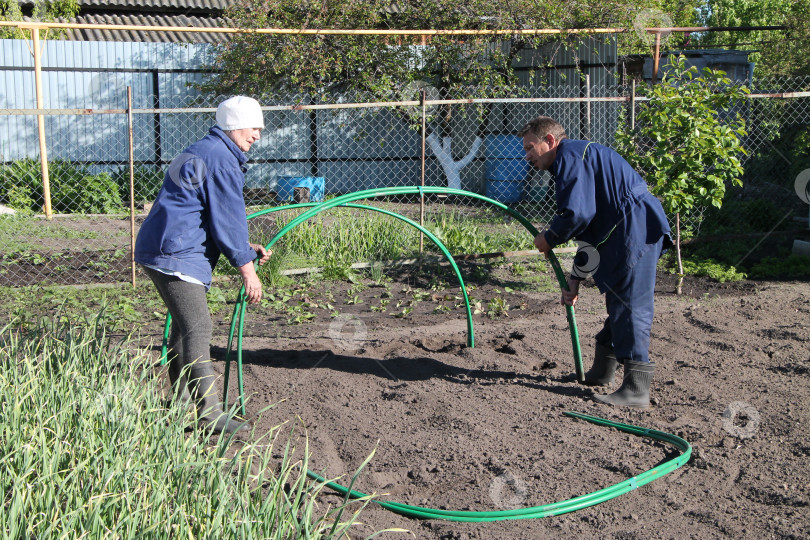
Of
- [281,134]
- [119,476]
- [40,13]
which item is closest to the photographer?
[119,476]

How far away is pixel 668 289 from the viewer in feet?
23.1

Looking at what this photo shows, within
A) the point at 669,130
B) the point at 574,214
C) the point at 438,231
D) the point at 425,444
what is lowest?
the point at 425,444

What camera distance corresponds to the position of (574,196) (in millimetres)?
3947

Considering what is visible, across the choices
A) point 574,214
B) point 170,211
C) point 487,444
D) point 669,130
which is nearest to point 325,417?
point 487,444

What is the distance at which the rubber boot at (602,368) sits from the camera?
14.8 ft

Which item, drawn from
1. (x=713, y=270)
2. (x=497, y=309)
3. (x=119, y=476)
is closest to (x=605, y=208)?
(x=497, y=309)

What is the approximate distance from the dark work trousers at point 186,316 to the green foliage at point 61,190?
7.12m

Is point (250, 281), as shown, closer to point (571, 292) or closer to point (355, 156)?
point (571, 292)

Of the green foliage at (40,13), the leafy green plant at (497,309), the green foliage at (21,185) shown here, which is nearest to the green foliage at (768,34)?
the leafy green plant at (497,309)

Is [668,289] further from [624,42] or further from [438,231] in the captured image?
[624,42]

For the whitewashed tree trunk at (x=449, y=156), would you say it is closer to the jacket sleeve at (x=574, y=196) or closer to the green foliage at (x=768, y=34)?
the green foliage at (x=768, y=34)

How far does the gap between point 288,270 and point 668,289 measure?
3.46 meters

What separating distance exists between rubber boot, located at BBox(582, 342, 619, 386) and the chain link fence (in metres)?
4.68

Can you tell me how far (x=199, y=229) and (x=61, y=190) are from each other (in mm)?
7549
